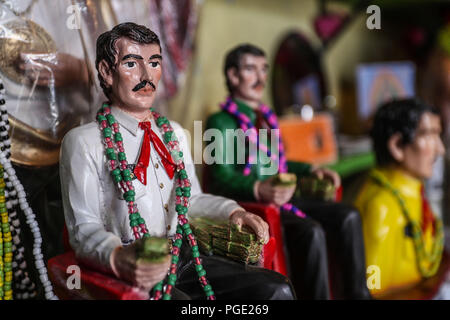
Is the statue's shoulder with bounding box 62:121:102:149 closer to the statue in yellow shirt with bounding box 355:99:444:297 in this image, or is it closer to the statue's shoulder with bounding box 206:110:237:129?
the statue's shoulder with bounding box 206:110:237:129

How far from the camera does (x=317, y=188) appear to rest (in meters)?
1.16

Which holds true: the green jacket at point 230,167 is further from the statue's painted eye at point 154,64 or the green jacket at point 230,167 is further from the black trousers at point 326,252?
the statue's painted eye at point 154,64

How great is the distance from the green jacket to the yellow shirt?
0.34m

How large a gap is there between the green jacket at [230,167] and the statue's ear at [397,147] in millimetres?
411

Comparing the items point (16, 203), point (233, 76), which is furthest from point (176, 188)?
point (233, 76)

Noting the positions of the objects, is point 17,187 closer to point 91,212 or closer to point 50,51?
point 91,212

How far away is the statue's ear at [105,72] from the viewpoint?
2.52 feet

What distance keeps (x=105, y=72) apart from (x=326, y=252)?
2.23 ft

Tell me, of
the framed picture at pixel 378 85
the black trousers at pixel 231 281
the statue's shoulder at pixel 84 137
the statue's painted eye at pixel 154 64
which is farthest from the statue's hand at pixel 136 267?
the framed picture at pixel 378 85

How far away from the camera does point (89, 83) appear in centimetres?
97

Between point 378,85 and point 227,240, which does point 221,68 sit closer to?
point 227,240

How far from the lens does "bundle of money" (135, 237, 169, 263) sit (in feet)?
2.01

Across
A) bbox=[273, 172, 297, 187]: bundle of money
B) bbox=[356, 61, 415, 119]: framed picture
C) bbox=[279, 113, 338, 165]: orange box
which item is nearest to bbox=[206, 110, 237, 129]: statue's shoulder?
bbox=[273, 172, 297, 187]: bundle of money

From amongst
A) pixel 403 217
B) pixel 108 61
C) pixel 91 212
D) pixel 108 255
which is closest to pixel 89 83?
pixel 108 61
